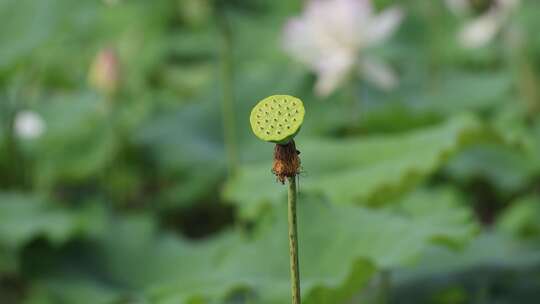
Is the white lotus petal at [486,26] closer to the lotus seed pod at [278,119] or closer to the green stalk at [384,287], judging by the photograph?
the green stalk at [384,287]

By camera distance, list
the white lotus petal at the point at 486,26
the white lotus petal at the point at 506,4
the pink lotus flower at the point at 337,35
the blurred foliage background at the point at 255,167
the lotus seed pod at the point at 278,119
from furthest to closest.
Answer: the white lotus petal at the point at 486,26, the white lotus petal at the point at 506,4, the pink lotus flower at the point at 337,35, the blurred foliage background at the point at 255,167, the lotus seed pod at the point at 278,119

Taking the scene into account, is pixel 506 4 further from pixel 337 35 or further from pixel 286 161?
pixel 286 161

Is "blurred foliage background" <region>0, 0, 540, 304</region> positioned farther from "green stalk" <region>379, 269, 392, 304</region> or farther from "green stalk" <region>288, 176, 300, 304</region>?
"green stalk" <region>288, 176, 300, 304</region>

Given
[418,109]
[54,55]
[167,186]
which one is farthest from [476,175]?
[54,55]

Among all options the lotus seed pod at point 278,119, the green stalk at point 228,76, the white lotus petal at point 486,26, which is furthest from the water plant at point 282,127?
the white lotus petal at point 486,26

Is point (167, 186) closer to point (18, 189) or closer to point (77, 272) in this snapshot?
point (18, 189)

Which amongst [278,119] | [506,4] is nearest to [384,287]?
[278,119]
